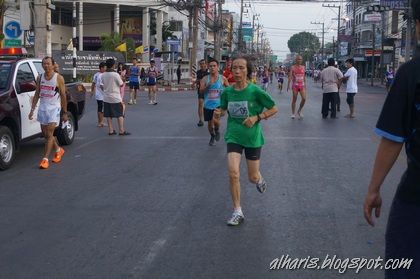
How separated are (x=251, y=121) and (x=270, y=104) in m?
0.35

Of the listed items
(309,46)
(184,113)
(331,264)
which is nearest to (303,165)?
(331,264)

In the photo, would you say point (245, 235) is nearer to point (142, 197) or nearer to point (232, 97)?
point (232, 97)

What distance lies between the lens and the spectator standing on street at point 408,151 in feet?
8.91

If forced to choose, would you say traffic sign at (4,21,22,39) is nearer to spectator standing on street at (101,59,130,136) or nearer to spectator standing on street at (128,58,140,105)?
spectator standing on street at (128,58,140,105)

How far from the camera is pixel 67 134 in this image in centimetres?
1172

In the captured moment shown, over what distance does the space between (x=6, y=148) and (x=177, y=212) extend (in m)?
3.91

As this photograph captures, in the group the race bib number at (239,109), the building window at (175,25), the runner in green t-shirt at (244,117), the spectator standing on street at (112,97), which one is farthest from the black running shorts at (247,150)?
the building window at (175,25)

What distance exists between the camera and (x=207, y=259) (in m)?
4.99

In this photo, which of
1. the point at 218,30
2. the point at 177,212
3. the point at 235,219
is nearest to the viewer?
the point at 235,219

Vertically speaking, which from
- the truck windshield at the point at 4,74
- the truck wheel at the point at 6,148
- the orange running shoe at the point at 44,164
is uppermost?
the truck windshield at the point at 4,74

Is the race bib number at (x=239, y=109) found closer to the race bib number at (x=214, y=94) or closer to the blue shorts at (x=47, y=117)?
the blue shorts at (x=47, y=117)

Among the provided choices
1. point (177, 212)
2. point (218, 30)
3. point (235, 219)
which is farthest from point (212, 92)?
point (218, 30)

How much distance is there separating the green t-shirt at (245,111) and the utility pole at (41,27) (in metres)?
13.8

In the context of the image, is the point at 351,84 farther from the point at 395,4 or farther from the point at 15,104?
the point at 395,4
